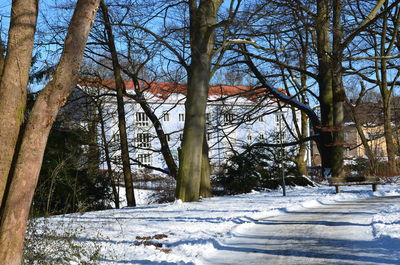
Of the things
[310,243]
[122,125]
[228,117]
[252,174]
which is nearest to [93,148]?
[122,125]

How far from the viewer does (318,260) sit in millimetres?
7090

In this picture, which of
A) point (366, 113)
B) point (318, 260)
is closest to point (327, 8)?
point (318, 260)

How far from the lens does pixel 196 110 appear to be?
55.3ft

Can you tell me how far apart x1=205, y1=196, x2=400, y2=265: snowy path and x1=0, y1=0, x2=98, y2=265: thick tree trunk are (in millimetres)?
3250

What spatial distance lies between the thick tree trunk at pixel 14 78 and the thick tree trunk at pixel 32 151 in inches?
4.4

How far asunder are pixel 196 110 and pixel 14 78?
38.6 ft

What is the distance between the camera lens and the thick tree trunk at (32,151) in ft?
16.5

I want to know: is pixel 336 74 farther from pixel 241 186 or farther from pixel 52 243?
pixel 52 243

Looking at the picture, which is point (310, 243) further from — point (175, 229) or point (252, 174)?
point (252, 174)

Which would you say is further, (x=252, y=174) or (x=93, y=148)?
(x=252, y=174)

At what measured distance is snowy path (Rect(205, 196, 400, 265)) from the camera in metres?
7.20

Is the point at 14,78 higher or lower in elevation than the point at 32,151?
higher

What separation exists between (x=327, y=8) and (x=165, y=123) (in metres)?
42.9

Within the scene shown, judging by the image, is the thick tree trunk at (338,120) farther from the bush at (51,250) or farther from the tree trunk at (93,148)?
the bush at (51,250)
